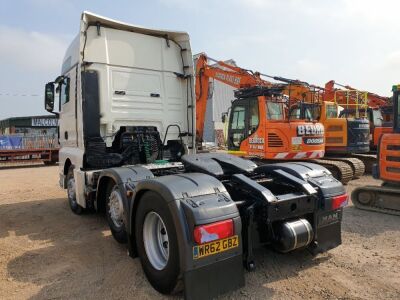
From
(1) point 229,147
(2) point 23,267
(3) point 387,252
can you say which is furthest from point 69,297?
Result: (1) point 229,147

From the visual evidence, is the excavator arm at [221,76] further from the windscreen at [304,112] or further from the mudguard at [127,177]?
the mudguard at [127,177]

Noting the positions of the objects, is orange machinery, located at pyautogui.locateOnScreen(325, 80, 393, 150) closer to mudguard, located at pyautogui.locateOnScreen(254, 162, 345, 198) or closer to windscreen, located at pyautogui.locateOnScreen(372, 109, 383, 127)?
windscreen, located at pyautogui.locateOnScreen(372, 109, 383, 127)

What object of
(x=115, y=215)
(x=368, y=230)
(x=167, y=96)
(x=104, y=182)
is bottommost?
(x=368, y=230)

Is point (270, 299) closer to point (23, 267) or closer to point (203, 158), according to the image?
point (203, 158)

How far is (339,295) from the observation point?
3.35 metres

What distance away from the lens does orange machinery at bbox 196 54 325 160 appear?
31.2ft

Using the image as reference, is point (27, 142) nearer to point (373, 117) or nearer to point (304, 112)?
point (304, 112)

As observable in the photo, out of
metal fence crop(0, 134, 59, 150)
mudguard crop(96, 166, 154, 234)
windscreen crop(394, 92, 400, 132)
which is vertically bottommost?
mudguard crop(96, 166, 154, 234)

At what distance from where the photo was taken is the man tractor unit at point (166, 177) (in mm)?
3029

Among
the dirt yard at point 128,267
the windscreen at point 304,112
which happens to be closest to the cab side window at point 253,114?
the windscreen at point 304,112

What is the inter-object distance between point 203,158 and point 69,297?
2176 millimetres

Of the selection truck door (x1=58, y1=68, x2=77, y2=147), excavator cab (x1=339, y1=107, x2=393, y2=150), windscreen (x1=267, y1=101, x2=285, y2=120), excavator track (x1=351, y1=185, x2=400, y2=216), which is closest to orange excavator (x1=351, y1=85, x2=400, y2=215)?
excavator track (x1=351, y1=185, x2=400, y2=216)

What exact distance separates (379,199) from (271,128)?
3.40 m

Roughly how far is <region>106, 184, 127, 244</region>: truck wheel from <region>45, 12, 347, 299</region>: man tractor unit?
2cm
